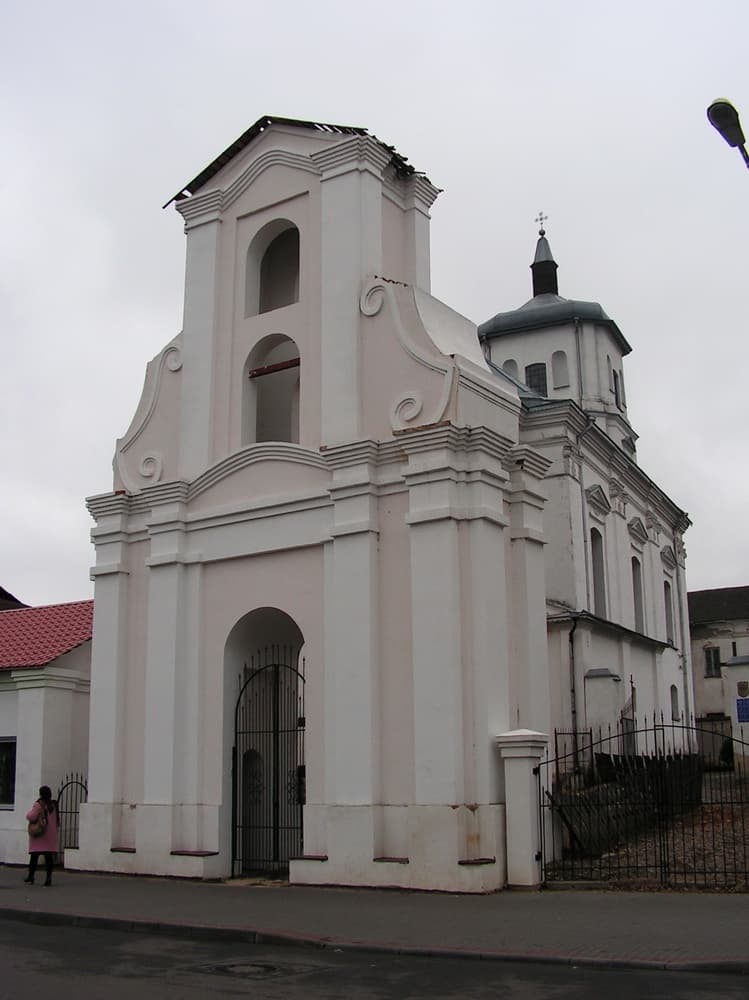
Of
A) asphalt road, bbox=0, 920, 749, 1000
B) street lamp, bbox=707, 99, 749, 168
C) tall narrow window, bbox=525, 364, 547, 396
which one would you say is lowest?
asphalt road, bbox=0, 920, 749, 1000

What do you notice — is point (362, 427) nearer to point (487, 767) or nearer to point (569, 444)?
point (487, 767)

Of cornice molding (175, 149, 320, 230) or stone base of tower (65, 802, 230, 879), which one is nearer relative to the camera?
stone base of tower (65, 802, 230, 879)

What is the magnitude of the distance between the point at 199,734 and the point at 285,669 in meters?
1.90

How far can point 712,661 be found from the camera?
6078cm

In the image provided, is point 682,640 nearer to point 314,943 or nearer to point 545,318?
point 545,318

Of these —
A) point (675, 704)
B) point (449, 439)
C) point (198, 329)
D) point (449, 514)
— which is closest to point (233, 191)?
point (198, 329)

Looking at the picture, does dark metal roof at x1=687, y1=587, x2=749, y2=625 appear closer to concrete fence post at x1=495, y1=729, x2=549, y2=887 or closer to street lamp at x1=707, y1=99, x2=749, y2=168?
concrete fence post at x1=495, y1=729, x2=549, y2=887

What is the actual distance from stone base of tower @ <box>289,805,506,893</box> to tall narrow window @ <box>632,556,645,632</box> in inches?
815

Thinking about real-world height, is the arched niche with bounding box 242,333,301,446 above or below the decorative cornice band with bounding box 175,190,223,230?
below

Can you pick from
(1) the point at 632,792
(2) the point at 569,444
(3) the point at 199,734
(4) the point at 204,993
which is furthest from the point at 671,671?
(4) the point at 204,993

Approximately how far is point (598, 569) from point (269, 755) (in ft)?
48.4

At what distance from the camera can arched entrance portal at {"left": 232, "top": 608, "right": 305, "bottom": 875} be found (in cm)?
1762

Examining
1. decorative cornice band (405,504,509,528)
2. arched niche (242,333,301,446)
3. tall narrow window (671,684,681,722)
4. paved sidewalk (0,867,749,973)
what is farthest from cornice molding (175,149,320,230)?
tall narrow window (671,684,681,722)

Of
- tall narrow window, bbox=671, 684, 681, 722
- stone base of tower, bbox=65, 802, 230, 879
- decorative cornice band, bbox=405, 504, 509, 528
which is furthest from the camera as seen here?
tall narrow window, bbox=671, 684, 681, 722
